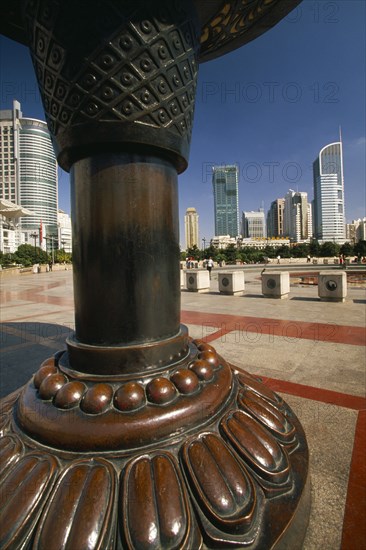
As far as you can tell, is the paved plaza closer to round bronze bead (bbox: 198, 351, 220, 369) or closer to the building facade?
round bronze bead (bbox: 198, 351, 220, 369)

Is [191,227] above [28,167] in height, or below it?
below

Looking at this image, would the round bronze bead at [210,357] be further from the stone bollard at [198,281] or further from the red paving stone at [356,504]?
A: the stone bollard at [198,281]

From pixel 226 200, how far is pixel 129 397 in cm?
9249

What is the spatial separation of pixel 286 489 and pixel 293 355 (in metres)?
3.30

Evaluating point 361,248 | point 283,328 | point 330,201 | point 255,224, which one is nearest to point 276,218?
point 255,224

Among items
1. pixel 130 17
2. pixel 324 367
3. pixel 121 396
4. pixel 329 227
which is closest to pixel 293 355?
pixel 324 367

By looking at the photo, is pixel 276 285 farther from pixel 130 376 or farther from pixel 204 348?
pixel 130 376

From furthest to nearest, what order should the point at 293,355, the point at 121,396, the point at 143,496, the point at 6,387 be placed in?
1. the point at 293,355
2. the point at 6,387
3. the point at 121,396
4. the point at 143,496

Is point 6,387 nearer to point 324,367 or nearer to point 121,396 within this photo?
point 121,396

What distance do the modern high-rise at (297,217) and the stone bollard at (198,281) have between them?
403ft

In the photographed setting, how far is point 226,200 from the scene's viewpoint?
89.7 m

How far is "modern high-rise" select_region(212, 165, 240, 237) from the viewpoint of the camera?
66.9 metres

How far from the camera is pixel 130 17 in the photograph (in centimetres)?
136

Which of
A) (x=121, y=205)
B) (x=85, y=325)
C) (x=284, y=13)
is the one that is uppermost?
(x=284, y=13)
